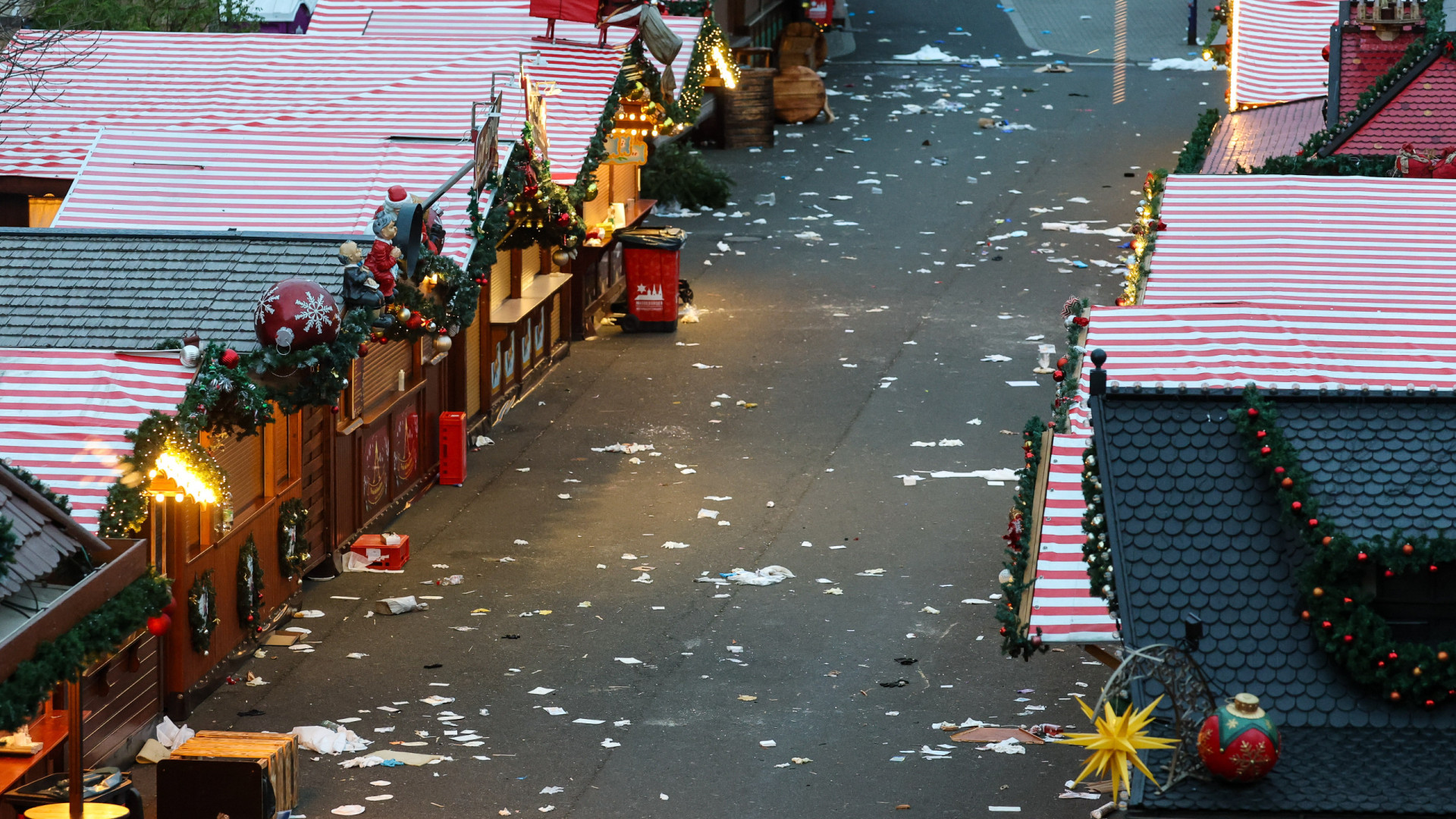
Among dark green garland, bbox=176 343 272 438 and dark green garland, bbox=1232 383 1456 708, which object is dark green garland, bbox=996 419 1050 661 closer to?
dark green garland, bbox=1232 383 1456 708

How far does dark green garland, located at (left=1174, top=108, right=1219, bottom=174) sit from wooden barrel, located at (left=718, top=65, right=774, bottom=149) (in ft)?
40.5

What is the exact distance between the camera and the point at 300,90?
18156mm

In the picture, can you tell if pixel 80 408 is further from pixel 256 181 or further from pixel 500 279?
pixel 500 279

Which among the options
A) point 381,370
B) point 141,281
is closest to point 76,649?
point 141,281

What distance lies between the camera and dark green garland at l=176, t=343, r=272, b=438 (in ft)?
38.4

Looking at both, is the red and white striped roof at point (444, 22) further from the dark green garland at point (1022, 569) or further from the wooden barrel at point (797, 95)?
the wooden barrel at point (797, 95)

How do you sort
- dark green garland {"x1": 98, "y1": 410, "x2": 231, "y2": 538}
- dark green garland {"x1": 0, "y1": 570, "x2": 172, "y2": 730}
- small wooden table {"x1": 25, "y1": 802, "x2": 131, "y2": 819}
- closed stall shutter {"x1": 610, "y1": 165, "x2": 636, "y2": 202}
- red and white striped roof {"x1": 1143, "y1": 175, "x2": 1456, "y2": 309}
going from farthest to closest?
1. closed stall shutter {"x1": 610, "y1": 165, "x2": 636, "y2": 202}
2. red and white striped roof {"x1": 1143, "y1": 175, "x2": 1456, "y2": 309}
3. dark green garland {"x1": 98, "y1": 410, "x2": 231, "y2": 538}
4. small wooden table {"x1": 25, "y1": 802, "x2": 131, "y2": 819}
5. dark green garland {"x1": 0, "y1": 570, "x2": 172, "y2": 730}

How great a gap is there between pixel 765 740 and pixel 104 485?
4.42 metres

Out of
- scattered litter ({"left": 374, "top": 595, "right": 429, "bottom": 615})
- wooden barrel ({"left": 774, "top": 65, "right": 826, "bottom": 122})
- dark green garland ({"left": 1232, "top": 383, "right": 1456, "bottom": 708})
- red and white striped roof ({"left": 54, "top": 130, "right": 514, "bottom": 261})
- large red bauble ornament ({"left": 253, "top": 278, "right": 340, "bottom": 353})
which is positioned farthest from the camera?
wooden barrel ({"left": 774, "top": 65, "right": 826, "bottom": 122})

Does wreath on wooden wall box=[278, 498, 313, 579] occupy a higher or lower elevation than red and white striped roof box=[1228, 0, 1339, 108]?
lower

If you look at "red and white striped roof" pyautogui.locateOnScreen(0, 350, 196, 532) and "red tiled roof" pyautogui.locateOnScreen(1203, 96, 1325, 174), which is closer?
"red and white striped roof" pyautogui.locateOnScreen(0, 350, 196, 532)

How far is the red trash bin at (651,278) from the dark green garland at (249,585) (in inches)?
379

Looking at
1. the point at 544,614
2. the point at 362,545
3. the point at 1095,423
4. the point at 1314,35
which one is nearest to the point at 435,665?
the point at 544,614

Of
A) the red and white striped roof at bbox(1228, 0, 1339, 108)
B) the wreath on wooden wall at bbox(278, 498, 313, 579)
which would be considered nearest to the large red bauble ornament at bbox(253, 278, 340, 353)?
the wreath on wooden wall at bbox(278, 498, 313, 579)
